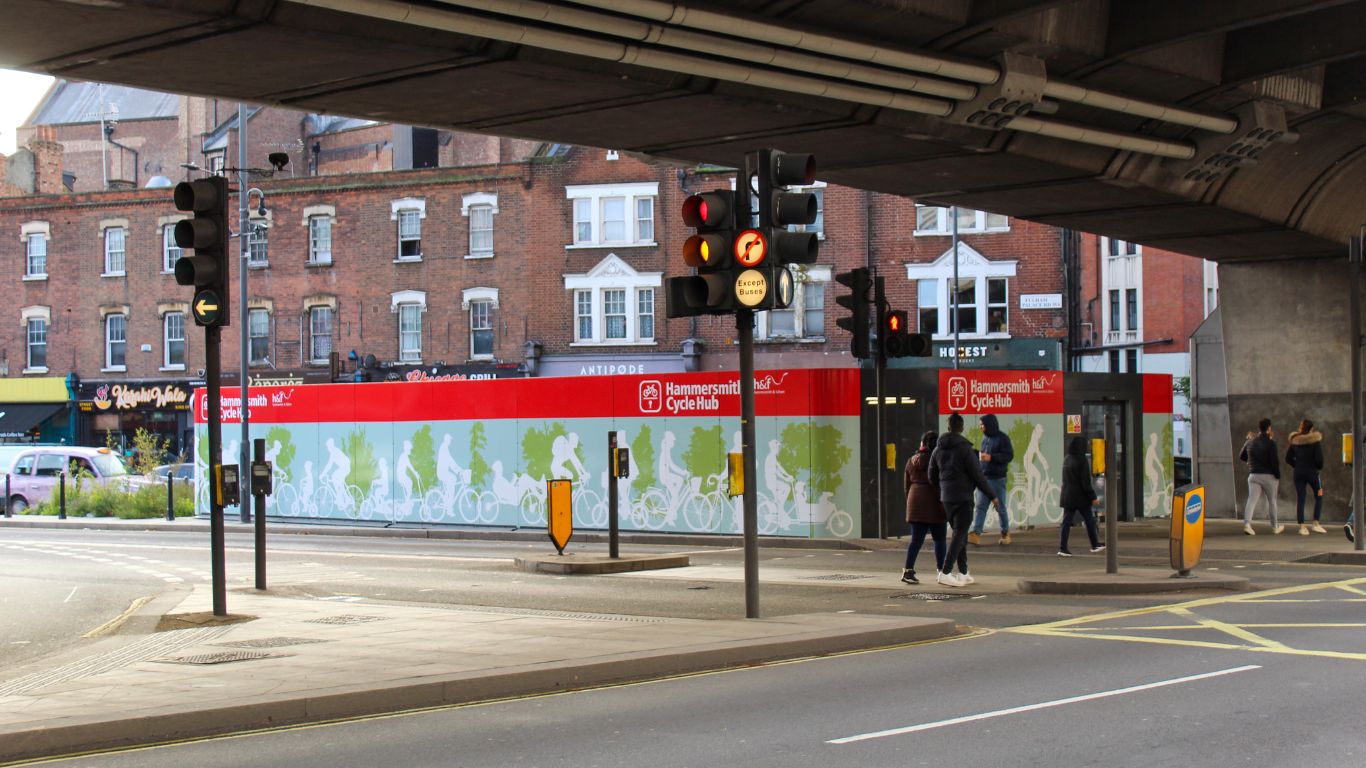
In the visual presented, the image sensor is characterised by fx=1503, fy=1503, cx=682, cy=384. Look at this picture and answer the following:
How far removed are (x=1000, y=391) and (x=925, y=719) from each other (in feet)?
57.9

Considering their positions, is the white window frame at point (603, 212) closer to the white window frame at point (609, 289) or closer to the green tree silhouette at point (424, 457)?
the white window frame at point (609, 289)

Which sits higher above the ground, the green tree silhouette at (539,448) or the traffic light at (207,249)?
the traffic light at (207,249)

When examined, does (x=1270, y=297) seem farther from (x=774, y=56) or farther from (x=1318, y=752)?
(x=1318, y=752)

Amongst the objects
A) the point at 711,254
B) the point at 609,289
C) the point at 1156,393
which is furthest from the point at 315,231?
the point at 711,254

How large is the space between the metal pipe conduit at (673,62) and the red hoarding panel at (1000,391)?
25.2 ft

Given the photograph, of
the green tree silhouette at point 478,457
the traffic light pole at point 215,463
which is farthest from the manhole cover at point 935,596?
the green tree silhouette at point 478,457

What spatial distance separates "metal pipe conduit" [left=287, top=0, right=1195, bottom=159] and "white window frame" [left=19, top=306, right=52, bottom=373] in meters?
45.7

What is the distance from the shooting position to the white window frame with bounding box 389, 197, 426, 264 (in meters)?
49.9

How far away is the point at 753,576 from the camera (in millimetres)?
12562

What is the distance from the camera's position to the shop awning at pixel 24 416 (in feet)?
175

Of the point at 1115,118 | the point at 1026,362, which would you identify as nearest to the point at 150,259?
the point at 1026,362

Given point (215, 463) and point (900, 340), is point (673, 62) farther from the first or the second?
point (900, 340)

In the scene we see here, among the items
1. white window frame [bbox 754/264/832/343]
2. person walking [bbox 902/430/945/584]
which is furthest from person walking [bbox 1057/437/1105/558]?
white window frame [bbox 754/264/832/343]

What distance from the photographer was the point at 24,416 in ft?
176
